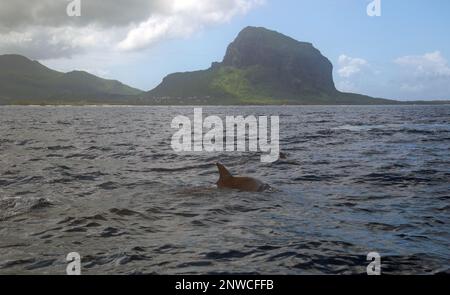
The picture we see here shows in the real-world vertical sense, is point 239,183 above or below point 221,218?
above

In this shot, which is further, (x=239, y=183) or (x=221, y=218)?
(x=239, y=183)

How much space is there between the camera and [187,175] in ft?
66.3

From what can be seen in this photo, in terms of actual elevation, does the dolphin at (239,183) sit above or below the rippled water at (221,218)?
above

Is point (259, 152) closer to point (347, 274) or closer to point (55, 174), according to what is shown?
point (55, 174)

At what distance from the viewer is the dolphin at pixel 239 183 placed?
626 inches

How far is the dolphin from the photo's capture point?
1591 centimetres

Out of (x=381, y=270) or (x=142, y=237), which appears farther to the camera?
(x=142, y=237)

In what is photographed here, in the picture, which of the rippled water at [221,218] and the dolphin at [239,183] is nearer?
the rippled water at [221,218]

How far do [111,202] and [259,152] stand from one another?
16.9 metres

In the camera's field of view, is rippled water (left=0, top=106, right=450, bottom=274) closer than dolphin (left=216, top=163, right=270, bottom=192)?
Yes

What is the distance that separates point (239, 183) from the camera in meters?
16.2

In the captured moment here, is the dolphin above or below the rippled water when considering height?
above

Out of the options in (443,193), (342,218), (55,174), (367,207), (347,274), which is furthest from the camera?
(55,174)
